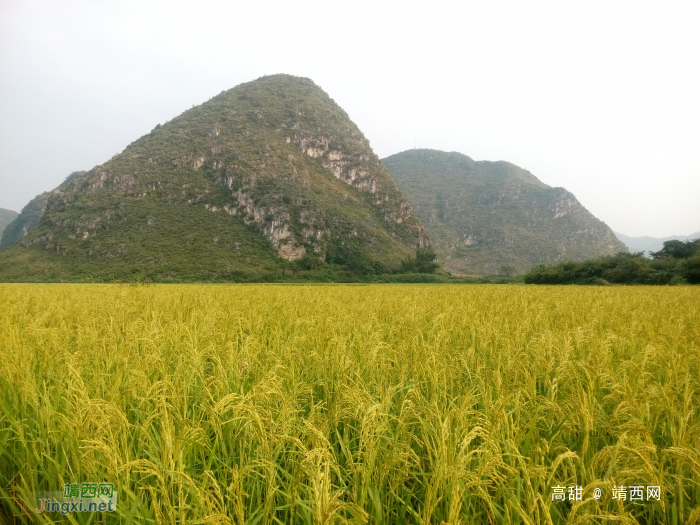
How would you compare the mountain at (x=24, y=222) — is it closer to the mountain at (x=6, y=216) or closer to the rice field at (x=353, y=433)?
the mountain at (x=6, y=216)

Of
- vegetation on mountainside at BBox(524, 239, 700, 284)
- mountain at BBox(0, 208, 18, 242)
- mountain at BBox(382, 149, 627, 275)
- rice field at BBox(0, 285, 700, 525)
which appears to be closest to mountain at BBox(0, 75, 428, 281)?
mountain at BBox(382, 149, 627, 275)

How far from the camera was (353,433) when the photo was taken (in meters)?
2.24

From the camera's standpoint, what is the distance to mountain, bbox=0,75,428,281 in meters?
68.6

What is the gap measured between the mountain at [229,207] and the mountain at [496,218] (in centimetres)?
2212

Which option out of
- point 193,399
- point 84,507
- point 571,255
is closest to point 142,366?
point 193,399

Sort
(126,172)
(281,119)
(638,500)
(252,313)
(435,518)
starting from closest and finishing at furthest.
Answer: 1. (435,518)
2. (638,500)
3. (252,313)
4. (126,172)
5. (281,119)

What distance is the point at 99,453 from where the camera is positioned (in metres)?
1.77

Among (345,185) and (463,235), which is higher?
(345,185)

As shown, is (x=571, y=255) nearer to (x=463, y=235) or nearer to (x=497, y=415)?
(x=463, y=235)

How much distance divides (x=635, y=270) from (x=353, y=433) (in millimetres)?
37823

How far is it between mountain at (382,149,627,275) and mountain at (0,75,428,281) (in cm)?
2212

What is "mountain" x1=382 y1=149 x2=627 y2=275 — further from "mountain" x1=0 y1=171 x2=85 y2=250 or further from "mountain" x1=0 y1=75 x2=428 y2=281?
"mountain" x1=0 y1=171 x2=85 y2=250

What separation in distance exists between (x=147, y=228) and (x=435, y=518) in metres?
86.9

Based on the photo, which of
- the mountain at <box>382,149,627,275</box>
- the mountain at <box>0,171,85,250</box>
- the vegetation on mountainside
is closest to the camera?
the vegetation on mountainside
